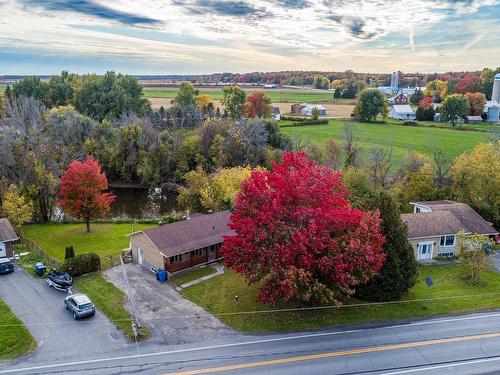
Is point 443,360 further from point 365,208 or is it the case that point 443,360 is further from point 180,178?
point 180,178

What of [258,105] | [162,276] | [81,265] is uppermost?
→ [258,105]

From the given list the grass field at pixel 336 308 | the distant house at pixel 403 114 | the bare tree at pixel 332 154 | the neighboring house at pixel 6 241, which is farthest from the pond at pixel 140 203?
the distant house at pixel 403 114

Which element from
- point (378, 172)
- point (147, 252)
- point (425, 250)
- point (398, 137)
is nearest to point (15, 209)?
point (147, 252)

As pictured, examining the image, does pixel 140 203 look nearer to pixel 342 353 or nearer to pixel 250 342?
pixel 250 342

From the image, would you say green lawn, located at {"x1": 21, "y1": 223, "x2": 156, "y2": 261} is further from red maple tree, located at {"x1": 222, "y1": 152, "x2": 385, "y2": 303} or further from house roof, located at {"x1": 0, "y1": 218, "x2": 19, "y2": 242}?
red maple tree, located at {"x1": 222, "y1": 152, "x2": 385, "y2": 303}

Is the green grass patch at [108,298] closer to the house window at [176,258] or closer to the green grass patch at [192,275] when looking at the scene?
the green grass patch at [192,275]

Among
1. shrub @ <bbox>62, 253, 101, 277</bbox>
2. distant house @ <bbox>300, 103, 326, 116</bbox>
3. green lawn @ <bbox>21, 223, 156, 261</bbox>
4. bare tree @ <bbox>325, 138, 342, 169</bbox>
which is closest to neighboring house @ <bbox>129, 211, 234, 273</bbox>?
shrub @ <bbox>62, 253, 101, 277</bbox>
